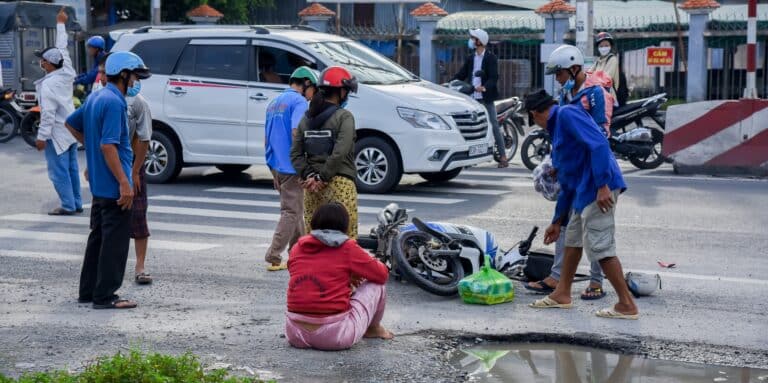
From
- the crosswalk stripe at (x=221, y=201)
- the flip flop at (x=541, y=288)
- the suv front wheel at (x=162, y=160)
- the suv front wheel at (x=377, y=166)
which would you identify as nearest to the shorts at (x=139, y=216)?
the flip flop at (x=541, y=288)

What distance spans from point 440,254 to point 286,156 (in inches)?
64.2

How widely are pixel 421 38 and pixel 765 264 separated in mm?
20214

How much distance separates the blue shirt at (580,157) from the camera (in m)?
7.22

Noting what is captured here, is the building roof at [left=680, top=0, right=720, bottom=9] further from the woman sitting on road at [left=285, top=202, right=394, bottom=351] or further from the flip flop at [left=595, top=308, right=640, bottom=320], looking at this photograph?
the woman sitting on road at [left=285, top=202, right=394, bottom=351]

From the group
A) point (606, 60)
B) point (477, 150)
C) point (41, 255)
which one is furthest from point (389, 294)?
point (606, 60)

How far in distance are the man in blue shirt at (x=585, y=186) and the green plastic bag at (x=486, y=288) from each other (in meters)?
0.45

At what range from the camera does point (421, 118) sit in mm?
13344

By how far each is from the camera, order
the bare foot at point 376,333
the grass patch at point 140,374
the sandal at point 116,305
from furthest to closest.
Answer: the sandal at point 116,305 → the bare foot at point 376,333 → the grass patch at point 140,374

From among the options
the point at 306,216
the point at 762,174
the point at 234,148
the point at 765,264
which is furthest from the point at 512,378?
the point at 762,174

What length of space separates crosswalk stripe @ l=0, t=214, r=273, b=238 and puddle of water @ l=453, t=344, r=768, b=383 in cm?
456

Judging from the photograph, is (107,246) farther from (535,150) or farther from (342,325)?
(535,150)

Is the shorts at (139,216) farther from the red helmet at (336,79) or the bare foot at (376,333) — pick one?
the bare foot at (376,333)

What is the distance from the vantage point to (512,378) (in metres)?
6.20

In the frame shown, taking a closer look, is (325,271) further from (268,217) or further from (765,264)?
(268,217)
